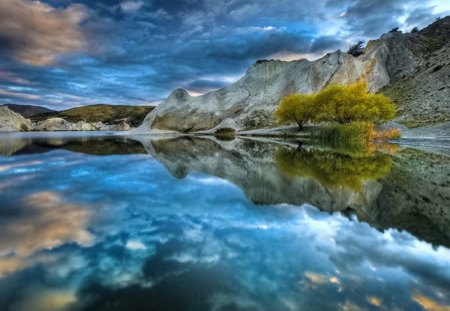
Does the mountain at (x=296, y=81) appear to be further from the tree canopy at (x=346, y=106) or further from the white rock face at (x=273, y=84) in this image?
the tree canopy at (x=346, y=106)

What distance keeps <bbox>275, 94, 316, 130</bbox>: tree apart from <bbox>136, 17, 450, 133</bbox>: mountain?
20229 mm

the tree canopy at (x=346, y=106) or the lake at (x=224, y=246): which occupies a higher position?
the tree canopy at (x=346, y=106)

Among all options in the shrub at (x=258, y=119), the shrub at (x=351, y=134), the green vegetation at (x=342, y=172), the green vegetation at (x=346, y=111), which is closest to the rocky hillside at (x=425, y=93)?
the green vegetation at (x=346, y=111)

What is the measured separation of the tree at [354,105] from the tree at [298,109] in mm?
3049

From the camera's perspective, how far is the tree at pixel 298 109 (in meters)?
58.4

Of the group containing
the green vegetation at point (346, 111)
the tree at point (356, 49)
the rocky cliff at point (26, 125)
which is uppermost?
the tree at point (356, 49)

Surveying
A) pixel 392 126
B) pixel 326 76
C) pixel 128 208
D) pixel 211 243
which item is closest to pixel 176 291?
pixel 211 243

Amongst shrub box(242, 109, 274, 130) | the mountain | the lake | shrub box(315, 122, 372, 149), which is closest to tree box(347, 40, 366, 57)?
the mountain

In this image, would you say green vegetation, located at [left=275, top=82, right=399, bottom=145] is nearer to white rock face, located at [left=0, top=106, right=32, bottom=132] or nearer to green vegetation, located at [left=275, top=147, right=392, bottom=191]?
green vegetation, located at [left=275, top=147, right=392, bottom=191]

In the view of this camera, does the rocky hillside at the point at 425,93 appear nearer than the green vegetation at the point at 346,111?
No

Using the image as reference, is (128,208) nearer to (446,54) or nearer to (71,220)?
(71,220)

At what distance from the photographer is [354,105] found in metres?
50.9

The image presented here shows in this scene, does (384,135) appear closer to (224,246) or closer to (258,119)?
(258,119)

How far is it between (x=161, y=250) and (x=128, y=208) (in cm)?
333
